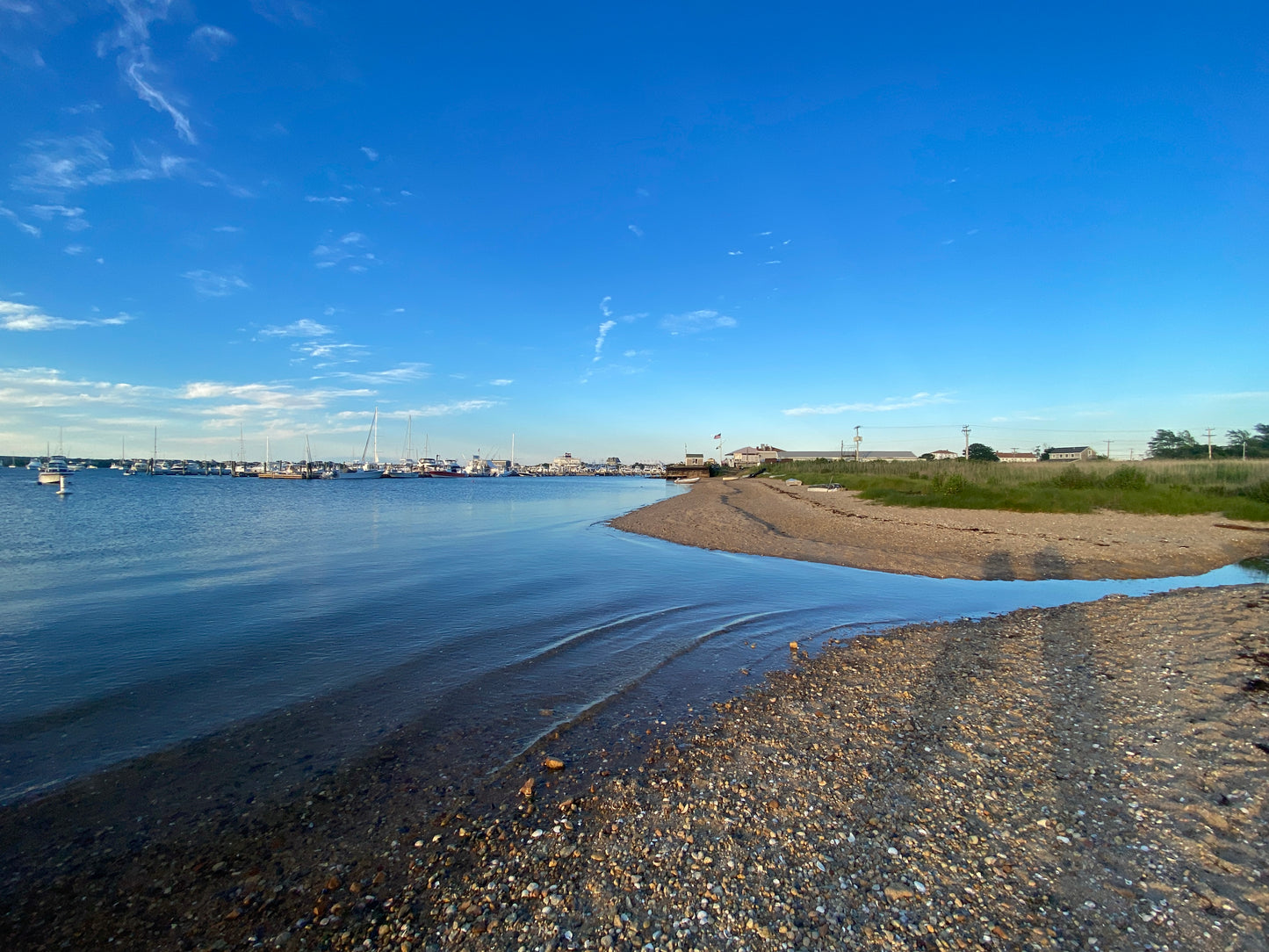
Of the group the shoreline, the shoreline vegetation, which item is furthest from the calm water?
the shoreline vegetation

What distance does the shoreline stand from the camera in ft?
11.4

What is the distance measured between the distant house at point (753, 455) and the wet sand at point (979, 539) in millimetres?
128557

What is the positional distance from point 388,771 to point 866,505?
38424 millimetres

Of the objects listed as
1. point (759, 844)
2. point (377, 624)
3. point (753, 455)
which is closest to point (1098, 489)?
point (377, 624)

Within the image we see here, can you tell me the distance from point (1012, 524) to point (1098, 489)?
15.2m

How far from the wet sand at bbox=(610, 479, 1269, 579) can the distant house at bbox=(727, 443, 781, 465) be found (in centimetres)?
12856

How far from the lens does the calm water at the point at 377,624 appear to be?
7.16m

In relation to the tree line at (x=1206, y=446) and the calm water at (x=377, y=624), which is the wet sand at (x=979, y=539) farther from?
the tree line at (x=1206, y=446)

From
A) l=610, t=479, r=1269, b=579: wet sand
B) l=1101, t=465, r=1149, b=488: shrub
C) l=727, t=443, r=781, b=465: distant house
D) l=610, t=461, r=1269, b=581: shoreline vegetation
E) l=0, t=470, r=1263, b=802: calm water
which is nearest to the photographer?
l=0, t=470, r=1263, b=802: calm water

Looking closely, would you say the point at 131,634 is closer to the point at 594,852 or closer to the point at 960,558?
the point at 594,852

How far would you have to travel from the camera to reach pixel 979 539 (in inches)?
892

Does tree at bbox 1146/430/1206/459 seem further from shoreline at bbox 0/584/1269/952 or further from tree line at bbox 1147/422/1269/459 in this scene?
shoreline at bbox 0/584/1269/952

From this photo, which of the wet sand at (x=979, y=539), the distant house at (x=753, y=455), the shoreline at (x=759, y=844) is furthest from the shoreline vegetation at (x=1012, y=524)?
the distant house at (x=753, y=455)

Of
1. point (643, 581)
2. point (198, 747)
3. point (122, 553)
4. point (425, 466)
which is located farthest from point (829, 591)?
point (425, 466)
